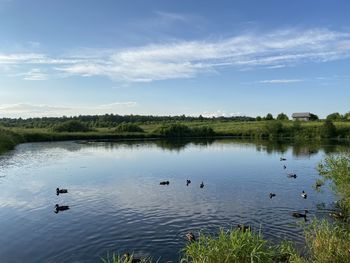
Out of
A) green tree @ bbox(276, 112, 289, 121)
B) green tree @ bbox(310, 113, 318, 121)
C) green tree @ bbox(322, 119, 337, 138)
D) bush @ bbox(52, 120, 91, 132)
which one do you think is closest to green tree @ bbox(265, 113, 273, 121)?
green tree @ bbox(276, 112, 289, 121)

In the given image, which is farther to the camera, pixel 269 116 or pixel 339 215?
pixel 269 116

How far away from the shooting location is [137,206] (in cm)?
2872

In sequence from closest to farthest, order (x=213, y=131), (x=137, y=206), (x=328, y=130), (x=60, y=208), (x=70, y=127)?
(x=60, y=208)
(x=137, y=206)
(x=328, y=130)
(x=70, y=127)
(x=213, y=131)

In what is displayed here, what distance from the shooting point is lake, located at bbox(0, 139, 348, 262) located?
811 inches

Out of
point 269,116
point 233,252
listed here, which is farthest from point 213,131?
point 233,252

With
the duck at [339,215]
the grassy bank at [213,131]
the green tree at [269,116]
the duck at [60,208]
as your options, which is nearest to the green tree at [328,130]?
the grassy bank at [213,131]

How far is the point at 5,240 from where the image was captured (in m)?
21.4

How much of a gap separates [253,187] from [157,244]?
60.0 feet

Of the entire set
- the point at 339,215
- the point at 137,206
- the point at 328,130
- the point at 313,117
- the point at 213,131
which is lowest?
the point at 137,206

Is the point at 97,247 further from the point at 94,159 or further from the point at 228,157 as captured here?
the point at 228,157

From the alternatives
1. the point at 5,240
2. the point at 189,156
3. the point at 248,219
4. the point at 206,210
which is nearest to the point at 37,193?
the point at 5,240

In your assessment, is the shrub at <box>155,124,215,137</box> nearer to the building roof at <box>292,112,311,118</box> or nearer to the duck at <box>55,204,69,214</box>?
the building roof at <box>292,112,311,118</box>

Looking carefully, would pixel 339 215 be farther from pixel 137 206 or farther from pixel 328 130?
pixel 328 130

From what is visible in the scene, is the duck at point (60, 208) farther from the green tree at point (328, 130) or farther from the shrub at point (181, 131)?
the green tree at point (328, 130)
